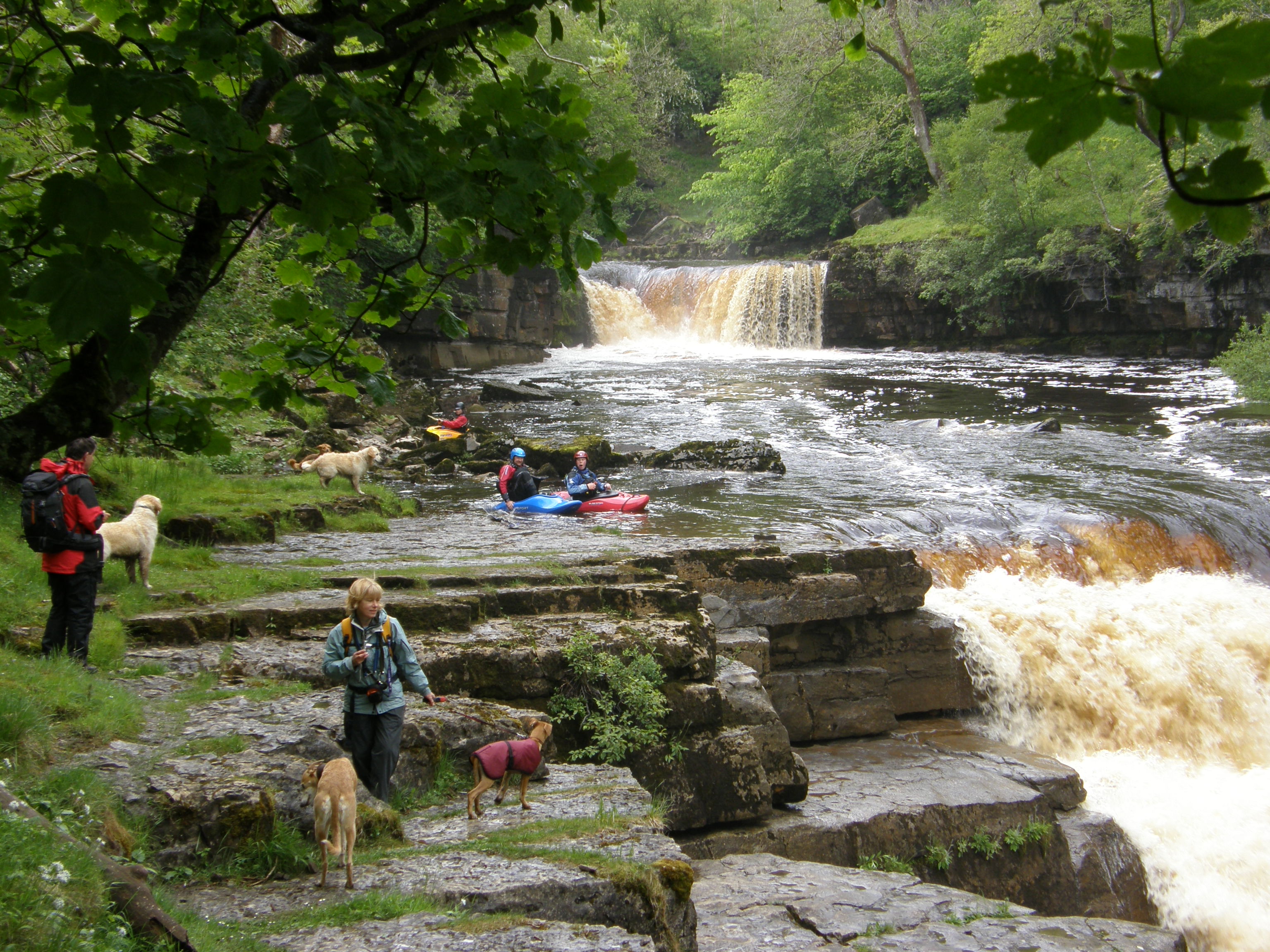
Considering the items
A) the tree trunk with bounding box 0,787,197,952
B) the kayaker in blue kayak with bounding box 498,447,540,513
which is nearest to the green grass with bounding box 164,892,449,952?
the tree trunk with bounding box 0,787,197,952

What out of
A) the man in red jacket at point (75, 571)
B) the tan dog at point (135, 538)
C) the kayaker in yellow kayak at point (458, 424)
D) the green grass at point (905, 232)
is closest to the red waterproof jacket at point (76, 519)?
the man in red jacket at point (75, 571)

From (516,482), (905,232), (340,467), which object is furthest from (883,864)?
(905,232)

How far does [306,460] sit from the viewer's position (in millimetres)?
15453

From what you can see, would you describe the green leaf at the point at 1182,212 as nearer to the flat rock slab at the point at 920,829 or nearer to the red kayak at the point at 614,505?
the flat rock slab at the point at 920,829

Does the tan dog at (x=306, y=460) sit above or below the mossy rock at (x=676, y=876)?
above

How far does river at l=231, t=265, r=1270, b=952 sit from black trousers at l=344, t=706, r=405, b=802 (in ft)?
14.6

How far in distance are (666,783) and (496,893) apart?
2770mm

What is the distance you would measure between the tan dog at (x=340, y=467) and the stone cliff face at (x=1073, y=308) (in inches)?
1070

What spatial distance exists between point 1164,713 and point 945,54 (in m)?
42.4

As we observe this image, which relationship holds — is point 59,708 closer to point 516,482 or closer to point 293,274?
point 293,274

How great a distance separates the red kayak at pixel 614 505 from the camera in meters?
14.8

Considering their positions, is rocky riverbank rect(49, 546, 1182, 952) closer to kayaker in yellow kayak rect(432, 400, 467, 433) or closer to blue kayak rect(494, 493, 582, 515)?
blue kayak rect(494, 493, 582, 515)

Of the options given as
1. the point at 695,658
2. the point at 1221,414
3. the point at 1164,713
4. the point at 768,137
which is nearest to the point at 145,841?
the point at 695,658

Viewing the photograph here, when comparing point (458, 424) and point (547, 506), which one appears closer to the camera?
point (547, 506)
